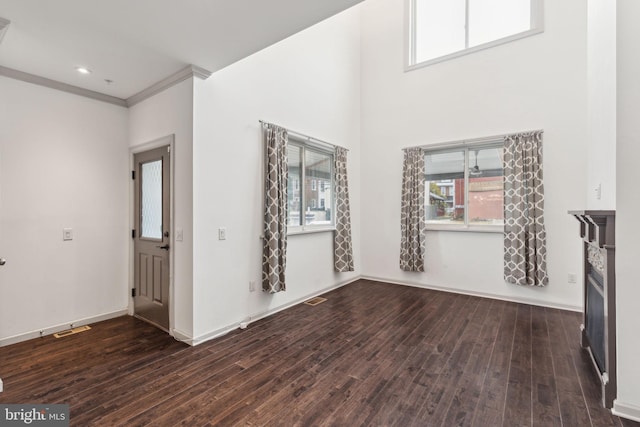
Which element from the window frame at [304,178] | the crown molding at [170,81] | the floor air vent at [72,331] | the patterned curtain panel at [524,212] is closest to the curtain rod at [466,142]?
the patterned curtain panel at [524,212]

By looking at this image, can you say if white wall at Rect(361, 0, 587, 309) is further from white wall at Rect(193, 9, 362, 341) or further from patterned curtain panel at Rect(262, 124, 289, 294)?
patterned curtain panel at Rect(262, 124, 289, 294)

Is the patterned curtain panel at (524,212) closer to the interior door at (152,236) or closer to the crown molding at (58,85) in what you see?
the interior door at (152,236)

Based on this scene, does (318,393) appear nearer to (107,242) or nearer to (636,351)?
(636,351)

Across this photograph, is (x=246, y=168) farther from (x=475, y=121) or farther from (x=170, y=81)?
(x=475, y=121)

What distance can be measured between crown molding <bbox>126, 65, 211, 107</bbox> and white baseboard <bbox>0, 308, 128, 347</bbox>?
254cm

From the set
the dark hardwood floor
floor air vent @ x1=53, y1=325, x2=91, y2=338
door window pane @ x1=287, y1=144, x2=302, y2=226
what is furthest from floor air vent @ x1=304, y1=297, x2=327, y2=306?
floor air vent @ x1=53, y1=325, x2=91, y2=338

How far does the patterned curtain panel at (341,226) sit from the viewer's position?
15.9 ft

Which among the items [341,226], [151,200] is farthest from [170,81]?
[341,226]

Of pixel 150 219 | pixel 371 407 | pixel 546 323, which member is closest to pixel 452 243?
pixel 546 323

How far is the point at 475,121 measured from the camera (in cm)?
455

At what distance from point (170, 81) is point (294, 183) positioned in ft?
6.28

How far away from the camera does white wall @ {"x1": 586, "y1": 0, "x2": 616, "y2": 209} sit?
2148 millimetres

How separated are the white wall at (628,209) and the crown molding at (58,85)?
4662 mm

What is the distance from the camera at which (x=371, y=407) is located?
196 centimetres
